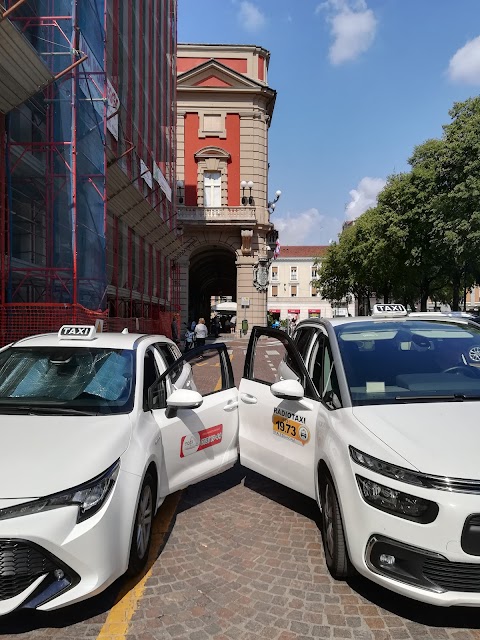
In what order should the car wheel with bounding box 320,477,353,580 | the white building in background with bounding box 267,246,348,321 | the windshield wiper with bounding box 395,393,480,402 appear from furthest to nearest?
the white building in background with bounding box 267,246,348,321, the windshield wiper with bounding box 395,393,480,402, the car wheel with bounding box 320,477,353,580

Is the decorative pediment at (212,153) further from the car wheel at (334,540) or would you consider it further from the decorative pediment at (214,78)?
the car wheel at (334,540)

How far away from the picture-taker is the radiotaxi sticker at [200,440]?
157 inches

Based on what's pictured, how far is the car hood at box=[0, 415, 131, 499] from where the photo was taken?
2535 mm

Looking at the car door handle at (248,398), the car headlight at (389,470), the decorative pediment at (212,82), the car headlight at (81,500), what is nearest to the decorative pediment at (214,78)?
the decorative pediment at (212,82)

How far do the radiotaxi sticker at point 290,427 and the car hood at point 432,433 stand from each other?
0.66 meters

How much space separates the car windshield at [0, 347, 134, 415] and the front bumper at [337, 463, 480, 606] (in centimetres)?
180

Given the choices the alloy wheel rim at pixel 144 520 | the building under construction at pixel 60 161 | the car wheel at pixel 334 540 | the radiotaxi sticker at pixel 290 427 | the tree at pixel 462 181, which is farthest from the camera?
the tree at pixel 462 181

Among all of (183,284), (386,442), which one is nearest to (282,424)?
(386,442)

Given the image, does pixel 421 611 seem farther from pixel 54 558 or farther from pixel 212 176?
pixel 212 176

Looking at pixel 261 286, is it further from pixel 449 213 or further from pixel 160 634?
pixel 160 634

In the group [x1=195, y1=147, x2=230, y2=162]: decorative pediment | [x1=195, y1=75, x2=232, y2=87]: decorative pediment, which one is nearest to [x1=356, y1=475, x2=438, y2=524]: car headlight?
[x1=195, y1=147, x2=230, y2=162]: decorative pediment

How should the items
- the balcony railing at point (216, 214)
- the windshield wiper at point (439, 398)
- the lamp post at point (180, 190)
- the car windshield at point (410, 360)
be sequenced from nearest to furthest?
the windshield wiper at point (439, 398)
the car windshield at point (410, 360)
the balcony railing at point (216, 214)
the lamp post at point (180, 190)

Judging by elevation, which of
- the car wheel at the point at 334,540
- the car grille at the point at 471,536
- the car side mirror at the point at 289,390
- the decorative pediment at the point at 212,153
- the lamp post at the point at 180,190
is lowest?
the car wheel at the point at 334,540

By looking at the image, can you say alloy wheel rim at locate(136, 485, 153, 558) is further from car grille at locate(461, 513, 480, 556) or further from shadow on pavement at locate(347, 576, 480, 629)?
car grille at locate(461, 513, 480, 556)
